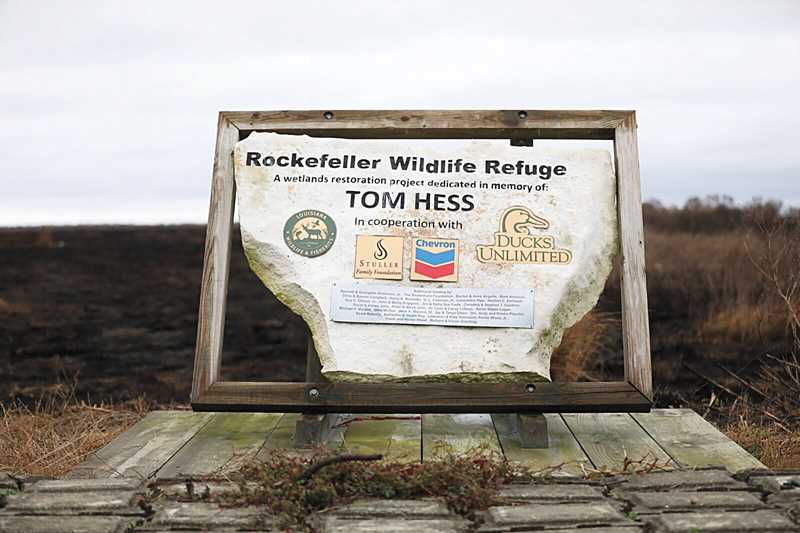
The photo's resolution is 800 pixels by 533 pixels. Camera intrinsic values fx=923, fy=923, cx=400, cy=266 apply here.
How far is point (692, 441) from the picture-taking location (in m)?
4.64

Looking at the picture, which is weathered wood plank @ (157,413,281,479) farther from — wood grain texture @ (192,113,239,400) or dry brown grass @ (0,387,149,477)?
dry brown grass @ (0,387,149,477)

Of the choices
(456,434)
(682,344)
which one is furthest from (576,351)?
(682,344)

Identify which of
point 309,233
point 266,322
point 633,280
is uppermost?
point 309,233

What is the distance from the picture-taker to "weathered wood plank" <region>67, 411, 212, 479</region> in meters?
4.14

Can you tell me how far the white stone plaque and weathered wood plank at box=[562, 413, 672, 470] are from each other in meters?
0.69

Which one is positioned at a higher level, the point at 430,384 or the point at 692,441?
the point at 430,384

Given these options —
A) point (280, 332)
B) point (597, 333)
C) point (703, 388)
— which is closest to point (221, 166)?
point (597, 333)

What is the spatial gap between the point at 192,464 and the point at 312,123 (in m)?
1.80

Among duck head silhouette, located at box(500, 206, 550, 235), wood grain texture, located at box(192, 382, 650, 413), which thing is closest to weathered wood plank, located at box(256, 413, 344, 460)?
wood grain texture, located at box(192, 382, 650, 413)

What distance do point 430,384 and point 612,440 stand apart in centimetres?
100

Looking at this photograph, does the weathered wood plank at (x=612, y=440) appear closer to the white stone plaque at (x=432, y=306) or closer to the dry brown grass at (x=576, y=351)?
the white stone plaque at (x=432, y=306)

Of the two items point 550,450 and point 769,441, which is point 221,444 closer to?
point 550,450

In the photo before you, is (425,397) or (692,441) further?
(692,441)

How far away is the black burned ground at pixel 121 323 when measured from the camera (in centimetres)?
875
